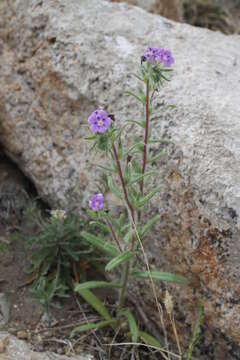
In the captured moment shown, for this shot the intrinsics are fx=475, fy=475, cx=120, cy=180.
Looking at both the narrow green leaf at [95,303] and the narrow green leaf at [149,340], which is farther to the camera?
the narrow green leaf at [95,303]

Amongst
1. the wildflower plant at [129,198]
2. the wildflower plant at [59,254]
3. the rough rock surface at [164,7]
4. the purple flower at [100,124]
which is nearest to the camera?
the purple flower at [100,124]

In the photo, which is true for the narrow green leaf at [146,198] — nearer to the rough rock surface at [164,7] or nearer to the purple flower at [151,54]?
the purple flower at [151,54]

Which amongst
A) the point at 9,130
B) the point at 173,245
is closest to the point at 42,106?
the point at 9,130

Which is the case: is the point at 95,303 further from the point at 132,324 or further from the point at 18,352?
the point at 18,352

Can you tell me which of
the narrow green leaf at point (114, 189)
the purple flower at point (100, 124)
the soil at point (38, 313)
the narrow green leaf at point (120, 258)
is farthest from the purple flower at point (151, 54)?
the soil at point (38, 313)

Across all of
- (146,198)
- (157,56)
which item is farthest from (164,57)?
(146,198)

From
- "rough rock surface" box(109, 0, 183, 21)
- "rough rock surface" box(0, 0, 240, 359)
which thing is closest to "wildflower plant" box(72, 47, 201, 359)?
"rough rock surface" box(0, 0, 240, 359)
